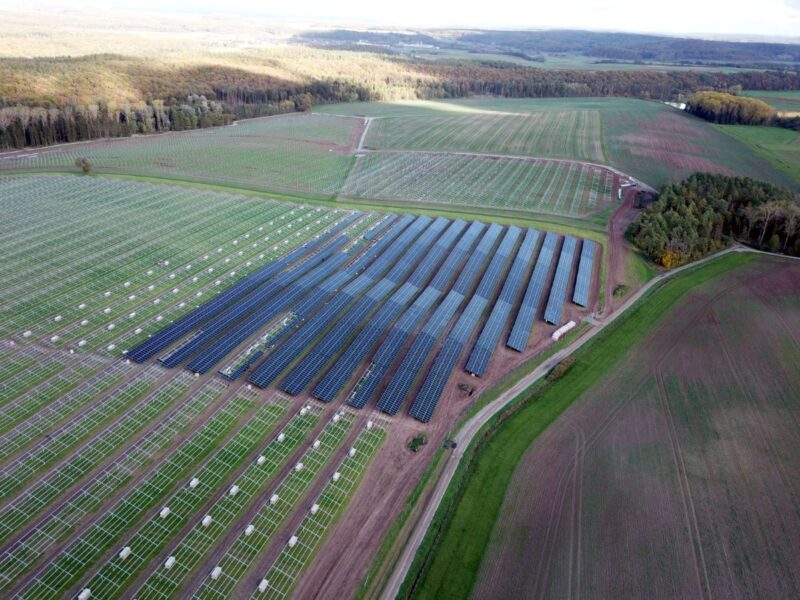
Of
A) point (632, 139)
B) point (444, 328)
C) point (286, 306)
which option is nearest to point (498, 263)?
point (444, 328)

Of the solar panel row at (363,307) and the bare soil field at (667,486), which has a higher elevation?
the solar panel row at (363,307)

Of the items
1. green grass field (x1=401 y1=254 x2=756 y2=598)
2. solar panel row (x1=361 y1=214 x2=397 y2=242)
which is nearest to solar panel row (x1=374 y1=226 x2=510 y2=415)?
green grass field (x1=401 y1=254 x2=756 y2=598)

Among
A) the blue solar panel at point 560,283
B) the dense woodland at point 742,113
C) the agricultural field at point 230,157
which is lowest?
the blue solar panel at point 560,283

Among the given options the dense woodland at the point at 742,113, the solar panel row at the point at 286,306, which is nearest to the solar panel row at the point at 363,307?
the solar panel row at the point at 286,306

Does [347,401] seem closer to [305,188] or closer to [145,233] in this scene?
[145,233]

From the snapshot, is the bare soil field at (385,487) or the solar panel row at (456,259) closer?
the bare soil field at (385,487)

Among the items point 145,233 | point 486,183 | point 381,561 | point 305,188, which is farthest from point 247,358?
point 486,183

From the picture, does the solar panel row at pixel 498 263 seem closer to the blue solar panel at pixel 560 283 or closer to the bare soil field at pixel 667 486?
the blue solar panel at pixel 560 283
